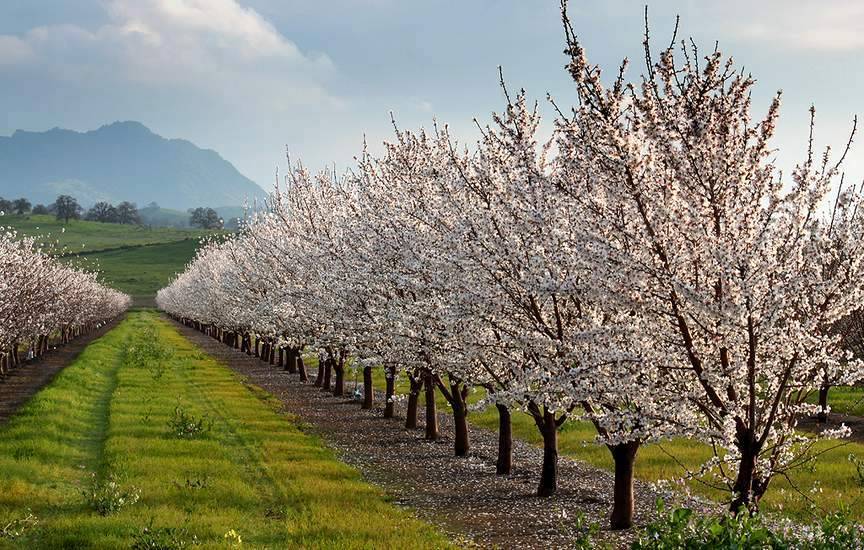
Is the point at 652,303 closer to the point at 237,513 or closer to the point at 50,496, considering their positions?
the point at 237,513

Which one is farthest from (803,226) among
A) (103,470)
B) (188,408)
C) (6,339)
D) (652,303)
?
(6,339)

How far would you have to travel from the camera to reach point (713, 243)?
9.55m

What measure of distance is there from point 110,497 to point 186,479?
8.45 ft

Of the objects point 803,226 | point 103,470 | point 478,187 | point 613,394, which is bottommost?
point 103,470

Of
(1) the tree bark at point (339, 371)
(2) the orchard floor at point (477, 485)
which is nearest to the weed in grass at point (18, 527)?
(2) the orchard floor at point (477, 485)

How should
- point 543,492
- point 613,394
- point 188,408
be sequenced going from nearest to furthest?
point 613,394 < point 543,492 < point 188,408

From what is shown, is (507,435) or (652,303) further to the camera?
(507,435)

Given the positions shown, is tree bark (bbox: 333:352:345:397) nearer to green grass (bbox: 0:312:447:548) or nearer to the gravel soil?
green grass (bbox: 0:312:447:548)

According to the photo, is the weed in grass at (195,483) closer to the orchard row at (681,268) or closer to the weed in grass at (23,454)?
the weed in grass at (23,454)

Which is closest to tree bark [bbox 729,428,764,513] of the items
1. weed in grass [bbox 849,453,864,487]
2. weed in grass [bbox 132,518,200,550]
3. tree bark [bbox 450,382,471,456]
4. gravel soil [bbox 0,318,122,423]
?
weed in grass [bbox 132,518,200,550]

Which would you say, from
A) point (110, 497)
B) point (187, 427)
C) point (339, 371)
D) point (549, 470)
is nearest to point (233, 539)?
point (110, 497)

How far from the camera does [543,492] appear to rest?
18.1 metres

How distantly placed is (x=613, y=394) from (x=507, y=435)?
9.92 m

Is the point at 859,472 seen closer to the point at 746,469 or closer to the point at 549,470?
the point at 549,470
